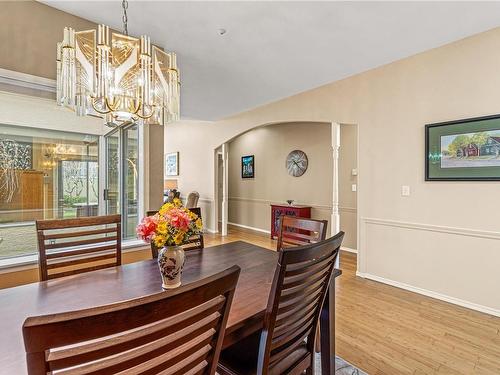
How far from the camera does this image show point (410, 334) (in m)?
2.36

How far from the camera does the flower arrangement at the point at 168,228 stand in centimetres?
131

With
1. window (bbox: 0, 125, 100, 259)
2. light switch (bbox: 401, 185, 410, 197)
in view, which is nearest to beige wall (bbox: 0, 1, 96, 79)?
window (bbox: 0, 125, 100, 259)

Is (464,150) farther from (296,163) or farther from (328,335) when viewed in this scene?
(296,163)

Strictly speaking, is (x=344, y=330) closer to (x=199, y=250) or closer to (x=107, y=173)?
(x=199, y=250)

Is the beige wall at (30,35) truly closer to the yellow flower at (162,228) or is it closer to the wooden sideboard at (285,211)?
the yellow flower at (162,228)

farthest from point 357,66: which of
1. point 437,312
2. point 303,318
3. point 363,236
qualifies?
point 303,318

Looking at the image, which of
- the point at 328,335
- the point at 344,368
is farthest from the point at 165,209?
the point at 344,368

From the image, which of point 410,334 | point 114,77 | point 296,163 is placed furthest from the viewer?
point 296,163

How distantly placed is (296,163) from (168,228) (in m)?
4.84

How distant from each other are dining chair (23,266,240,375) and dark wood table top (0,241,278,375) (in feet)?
1.00

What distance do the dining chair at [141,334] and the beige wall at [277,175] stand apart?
15.6ft

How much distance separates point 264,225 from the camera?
668 centimetres

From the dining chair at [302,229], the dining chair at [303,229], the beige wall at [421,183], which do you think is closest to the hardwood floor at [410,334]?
the beige wall at [421,183]

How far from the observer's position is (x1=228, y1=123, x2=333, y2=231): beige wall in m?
5.41
